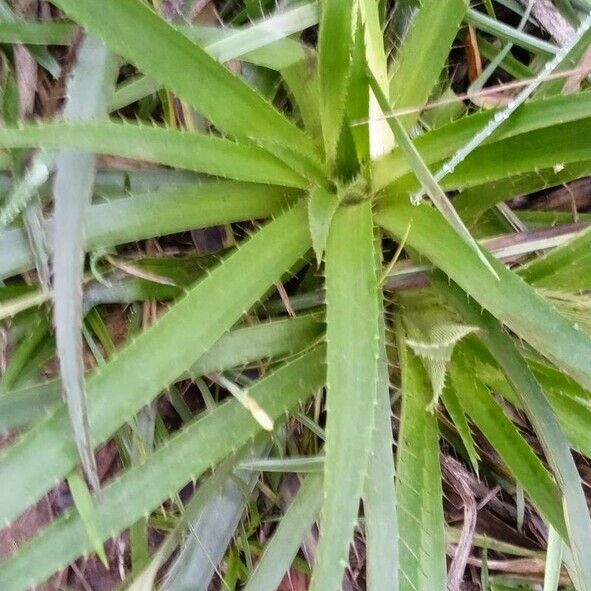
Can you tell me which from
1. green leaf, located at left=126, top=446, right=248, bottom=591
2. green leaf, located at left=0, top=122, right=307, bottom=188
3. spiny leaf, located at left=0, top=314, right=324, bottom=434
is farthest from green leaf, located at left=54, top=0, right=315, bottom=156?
green leaf, located at left=126, top=446, right=248, bottom=591

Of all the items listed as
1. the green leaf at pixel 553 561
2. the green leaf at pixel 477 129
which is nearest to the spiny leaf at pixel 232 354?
the green leaf at pixel 477 129

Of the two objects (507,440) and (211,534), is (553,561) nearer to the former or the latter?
(507,440)

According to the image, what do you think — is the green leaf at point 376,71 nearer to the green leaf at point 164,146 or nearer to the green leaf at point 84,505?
the green leaf at point 164,146

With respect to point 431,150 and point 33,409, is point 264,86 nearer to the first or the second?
point 431,150

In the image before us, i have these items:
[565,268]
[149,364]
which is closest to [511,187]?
[565,268]

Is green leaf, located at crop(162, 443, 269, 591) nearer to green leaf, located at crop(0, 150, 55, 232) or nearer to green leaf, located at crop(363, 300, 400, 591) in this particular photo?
green leaf, located at crop(363, 300, 400, 591)

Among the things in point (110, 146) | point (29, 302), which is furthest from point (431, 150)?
point (29, 302)
